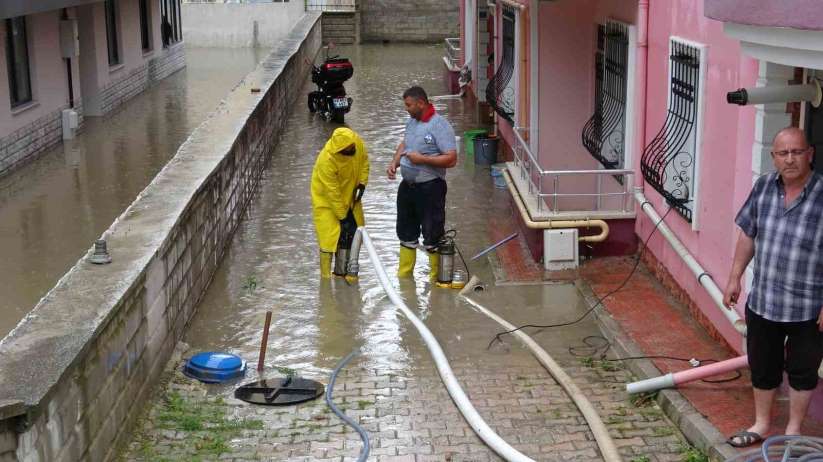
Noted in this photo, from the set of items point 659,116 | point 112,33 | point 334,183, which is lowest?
point 334,183

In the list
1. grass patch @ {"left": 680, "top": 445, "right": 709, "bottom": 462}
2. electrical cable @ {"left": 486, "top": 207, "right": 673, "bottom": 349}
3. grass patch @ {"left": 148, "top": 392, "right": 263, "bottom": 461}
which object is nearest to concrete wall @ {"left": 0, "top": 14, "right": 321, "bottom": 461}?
grass patch @ {"left": 148, "top": 392, "right": 263, "bottom": 461}

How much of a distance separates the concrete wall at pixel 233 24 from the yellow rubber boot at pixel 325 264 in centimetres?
2446

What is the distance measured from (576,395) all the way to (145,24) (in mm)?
19989

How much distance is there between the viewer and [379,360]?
763 cm

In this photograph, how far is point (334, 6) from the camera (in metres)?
34.1

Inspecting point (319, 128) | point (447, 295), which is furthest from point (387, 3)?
point (447, 295)

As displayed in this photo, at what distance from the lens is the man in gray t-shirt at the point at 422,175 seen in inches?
366

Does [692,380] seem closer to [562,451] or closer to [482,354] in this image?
[562,451]

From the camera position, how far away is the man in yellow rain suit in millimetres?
9383

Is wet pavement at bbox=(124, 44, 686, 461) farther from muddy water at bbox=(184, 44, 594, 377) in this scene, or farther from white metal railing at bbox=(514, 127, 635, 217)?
white metal railing at bbox=(514, 127, 635, 217)

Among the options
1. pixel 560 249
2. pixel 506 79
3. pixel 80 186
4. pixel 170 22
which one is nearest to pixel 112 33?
pixel 170 22

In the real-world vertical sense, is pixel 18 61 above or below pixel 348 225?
above

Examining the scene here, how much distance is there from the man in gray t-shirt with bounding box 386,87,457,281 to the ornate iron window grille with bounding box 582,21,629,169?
189 centimetres

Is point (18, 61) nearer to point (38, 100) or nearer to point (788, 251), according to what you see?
point (38, 100)
